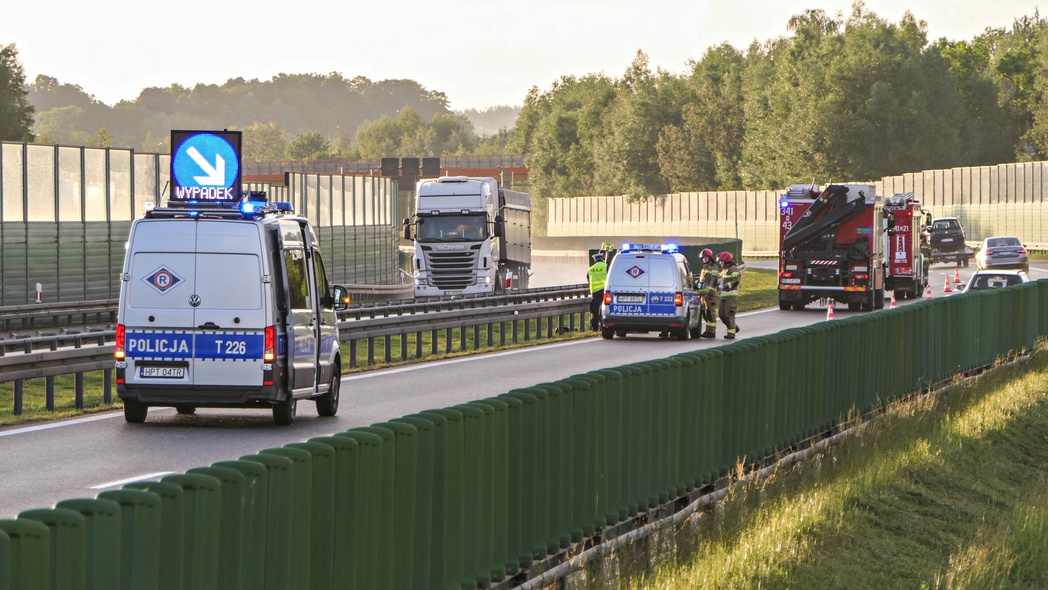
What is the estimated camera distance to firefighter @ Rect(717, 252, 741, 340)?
105 ft

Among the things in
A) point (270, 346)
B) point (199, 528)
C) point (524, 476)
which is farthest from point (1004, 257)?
point (199, 528)

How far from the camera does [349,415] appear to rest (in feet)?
62.1

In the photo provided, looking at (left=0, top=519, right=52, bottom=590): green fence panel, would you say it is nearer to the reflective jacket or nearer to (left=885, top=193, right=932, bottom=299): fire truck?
the reflective jacket

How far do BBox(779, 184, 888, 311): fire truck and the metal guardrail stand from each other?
18.6 ft

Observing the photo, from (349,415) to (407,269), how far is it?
64.5 meters

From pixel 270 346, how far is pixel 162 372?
1.12 m

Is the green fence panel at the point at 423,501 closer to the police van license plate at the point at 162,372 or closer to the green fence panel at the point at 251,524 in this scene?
the green fence panel at the point at 251,524

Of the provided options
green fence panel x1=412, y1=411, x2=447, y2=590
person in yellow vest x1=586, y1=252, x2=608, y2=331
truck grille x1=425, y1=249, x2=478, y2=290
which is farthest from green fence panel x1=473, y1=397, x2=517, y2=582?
truck grille x1=425, y1=249, x2=478, y2=290

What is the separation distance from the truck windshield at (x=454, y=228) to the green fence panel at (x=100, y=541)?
38968mm

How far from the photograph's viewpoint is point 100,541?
17.6ft

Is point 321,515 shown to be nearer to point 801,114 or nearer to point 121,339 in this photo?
point 121,339

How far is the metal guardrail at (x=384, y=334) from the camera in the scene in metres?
19.2

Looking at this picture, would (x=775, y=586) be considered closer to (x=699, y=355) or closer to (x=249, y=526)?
(x=699, y=355)

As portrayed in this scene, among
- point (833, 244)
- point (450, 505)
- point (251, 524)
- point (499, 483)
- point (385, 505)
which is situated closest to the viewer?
point (251, 524)
